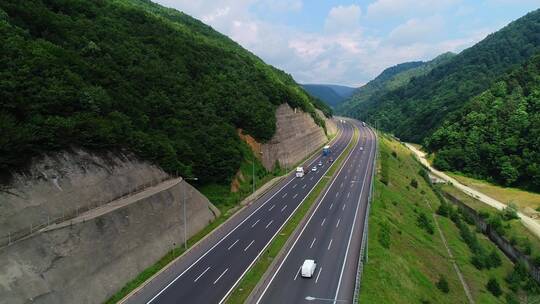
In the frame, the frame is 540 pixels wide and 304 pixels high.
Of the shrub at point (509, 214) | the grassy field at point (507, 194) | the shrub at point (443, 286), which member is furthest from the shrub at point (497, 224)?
the shrub at point (443, 286)

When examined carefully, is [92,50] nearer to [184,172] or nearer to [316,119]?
[184,172]

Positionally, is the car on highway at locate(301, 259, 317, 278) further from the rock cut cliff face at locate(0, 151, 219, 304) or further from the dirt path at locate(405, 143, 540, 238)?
the dirt path at locate(405, 143, 540, 238)

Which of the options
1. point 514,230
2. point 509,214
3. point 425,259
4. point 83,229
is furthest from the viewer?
point 509,214

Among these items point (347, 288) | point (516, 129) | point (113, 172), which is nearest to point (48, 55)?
point (113, 172)

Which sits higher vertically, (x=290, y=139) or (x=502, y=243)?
(x=290, y=139)

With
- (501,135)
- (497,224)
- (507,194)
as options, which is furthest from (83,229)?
(501,135)

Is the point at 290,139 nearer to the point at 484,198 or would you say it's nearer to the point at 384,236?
the point at 484,198

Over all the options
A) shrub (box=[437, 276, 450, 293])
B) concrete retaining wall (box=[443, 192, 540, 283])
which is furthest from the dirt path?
shrub (box=[437, 276, 450, 293])
